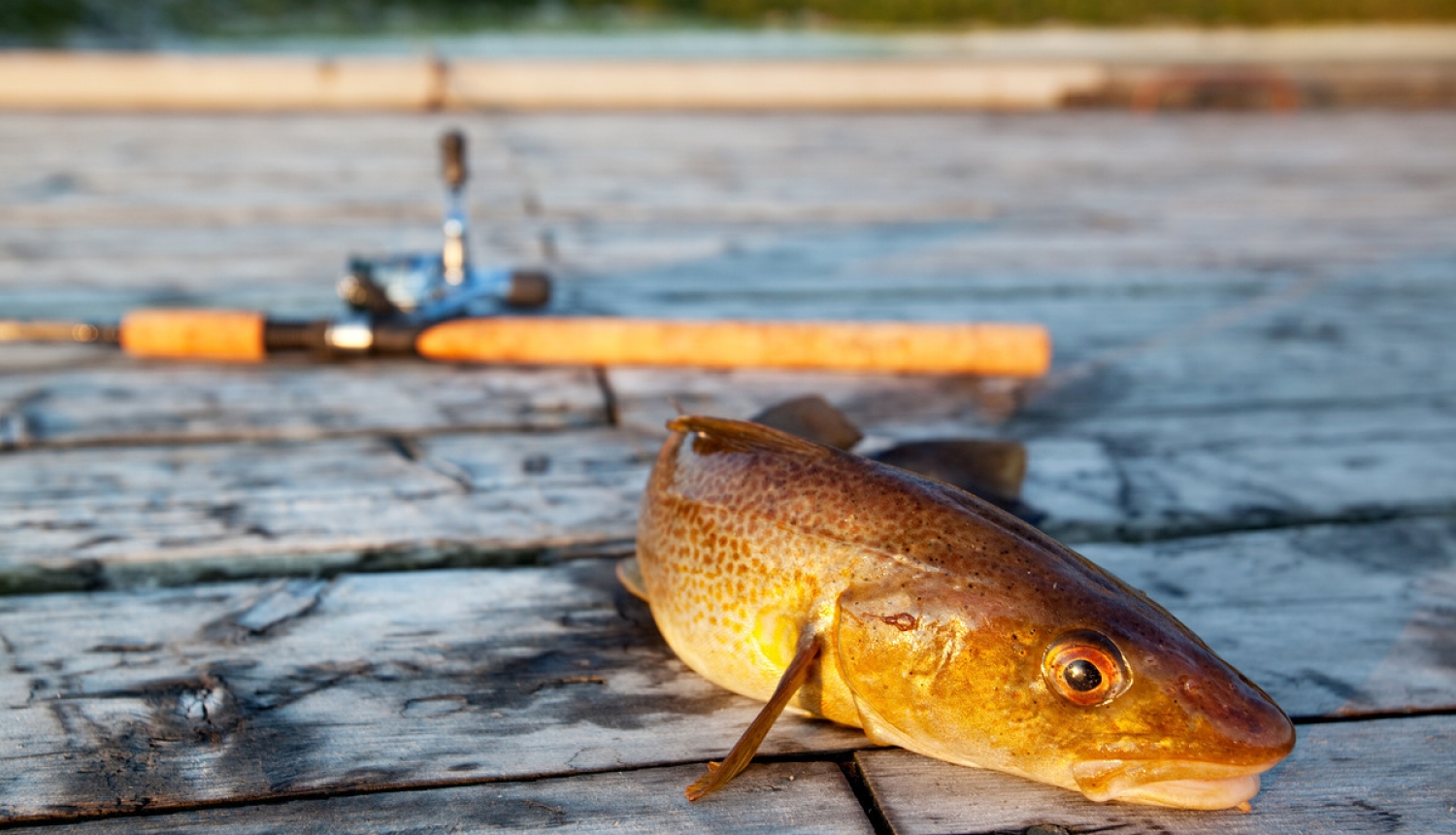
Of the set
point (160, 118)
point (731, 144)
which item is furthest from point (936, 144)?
point (160, 118)

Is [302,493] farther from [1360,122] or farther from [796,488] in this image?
[1360,122]

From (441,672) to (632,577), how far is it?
350 millimetres

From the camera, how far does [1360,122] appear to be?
7.60 meters

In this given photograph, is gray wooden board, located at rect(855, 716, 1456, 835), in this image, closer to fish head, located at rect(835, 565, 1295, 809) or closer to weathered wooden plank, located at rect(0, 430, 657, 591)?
fish head, located at rect(835, 565, 1295, 809)

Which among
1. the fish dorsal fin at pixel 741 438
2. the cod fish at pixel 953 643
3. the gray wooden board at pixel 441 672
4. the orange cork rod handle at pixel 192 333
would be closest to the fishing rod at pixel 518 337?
the orange cork rod handle at pixel 192 333

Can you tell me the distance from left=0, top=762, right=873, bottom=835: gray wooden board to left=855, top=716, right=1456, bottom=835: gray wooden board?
0.26 feet

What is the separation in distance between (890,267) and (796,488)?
8.95 ft

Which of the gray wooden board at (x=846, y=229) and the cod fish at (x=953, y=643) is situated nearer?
the cod fish at (x=953, y=643)

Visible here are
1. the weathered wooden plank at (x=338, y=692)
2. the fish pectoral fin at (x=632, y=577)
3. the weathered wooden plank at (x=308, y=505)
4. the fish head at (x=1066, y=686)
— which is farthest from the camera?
the weathered wooden plank at (x=308, y=505)

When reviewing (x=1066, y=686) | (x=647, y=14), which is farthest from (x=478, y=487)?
(x=647, y=14)

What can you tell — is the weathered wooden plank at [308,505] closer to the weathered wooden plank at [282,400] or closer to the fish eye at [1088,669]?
the weathered wooden plank at [282,400]

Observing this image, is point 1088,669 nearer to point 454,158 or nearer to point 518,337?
point 518,337

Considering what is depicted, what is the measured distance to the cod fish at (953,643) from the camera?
1.47 metres

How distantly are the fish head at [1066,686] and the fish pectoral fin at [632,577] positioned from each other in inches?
20.3
